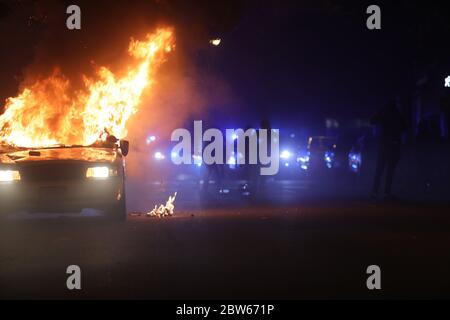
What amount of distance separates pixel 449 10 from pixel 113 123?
1300cm

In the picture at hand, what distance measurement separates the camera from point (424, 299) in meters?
8.48

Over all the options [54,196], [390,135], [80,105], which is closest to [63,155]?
[54,196]

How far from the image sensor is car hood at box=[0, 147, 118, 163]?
15227 mm

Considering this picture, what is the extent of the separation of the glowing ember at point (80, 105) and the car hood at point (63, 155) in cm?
178

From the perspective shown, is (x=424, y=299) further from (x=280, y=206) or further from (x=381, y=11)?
(x=381, y=11)

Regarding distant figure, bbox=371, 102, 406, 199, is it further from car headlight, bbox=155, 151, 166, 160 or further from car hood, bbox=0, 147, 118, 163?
car headlight, bbox=155, 151, 166, 160

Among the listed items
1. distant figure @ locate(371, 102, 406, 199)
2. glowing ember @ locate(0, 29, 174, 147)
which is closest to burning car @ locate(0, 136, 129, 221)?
glowing ember @ locate(0, 29, 174, 147)

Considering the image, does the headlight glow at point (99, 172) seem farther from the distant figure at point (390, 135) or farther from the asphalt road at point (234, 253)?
the distant figure at point (390, 135)

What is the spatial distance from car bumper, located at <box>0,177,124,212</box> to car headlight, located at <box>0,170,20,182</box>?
79 millimetres

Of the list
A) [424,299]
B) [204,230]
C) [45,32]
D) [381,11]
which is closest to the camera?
[424,299]

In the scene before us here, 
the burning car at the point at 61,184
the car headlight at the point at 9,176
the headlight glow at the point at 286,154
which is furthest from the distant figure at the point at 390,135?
the headlight glow at the point at 286,154

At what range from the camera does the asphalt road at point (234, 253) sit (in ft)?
29.7
